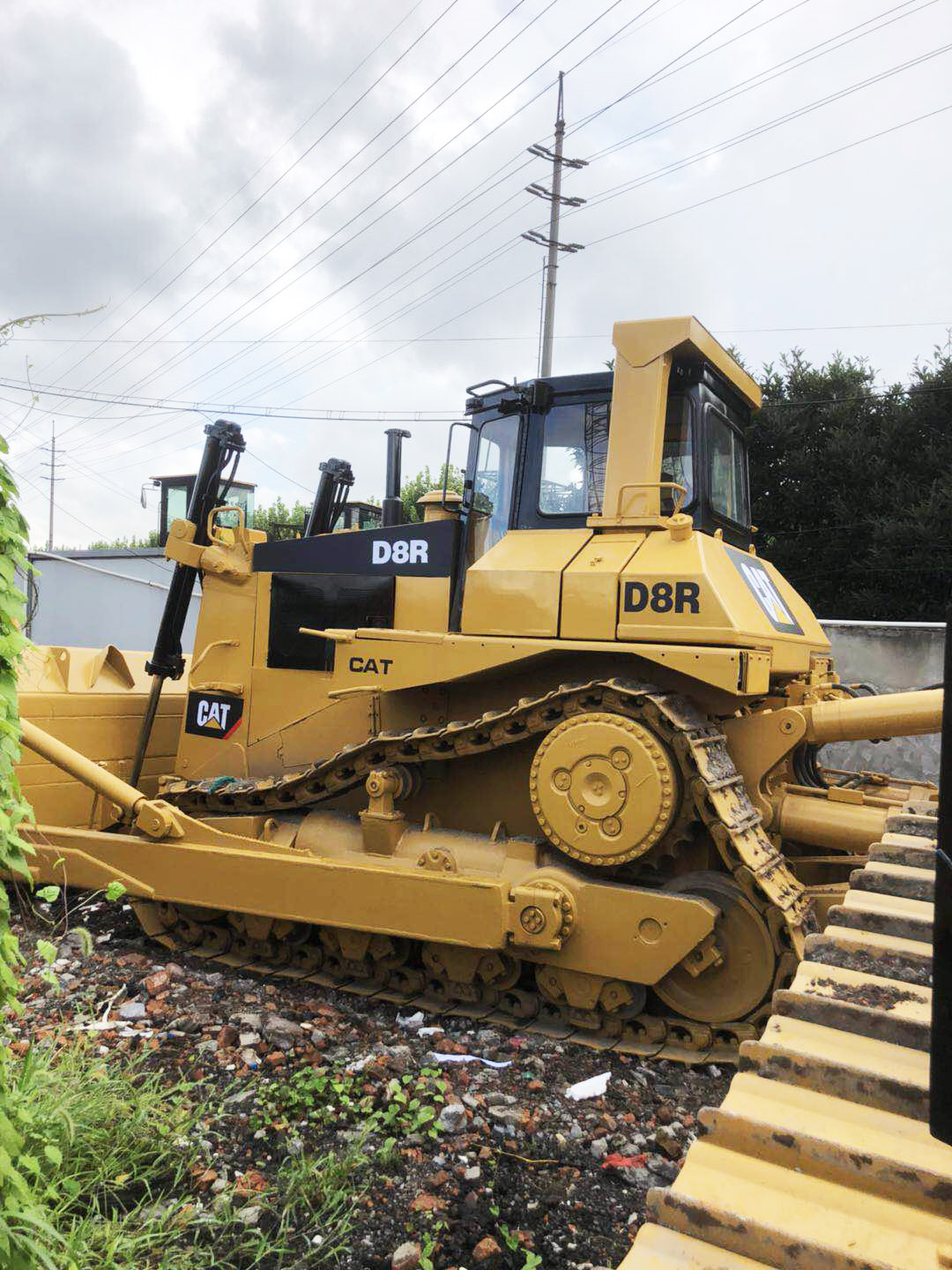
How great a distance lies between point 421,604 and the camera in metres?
5.36

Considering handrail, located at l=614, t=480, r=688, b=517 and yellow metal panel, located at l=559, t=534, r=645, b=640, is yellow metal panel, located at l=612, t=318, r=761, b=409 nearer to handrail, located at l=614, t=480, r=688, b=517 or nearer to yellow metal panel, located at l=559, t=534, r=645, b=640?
handrail, located at l=614, t=480, r=688, b=517

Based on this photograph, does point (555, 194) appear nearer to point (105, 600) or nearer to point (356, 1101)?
point (105, 600)

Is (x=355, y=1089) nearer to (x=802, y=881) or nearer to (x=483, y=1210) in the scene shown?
(x=483, y=1210)

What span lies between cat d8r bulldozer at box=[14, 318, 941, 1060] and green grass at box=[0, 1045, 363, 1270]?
4.93 ft

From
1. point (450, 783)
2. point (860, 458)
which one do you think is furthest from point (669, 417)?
point (860, 458)

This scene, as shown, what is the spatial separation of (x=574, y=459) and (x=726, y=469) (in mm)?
1011

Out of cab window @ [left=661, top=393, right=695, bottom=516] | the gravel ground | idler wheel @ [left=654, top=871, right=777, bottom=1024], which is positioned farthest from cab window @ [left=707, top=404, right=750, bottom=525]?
the gravel ground

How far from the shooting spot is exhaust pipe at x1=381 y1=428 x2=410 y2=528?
246 inches

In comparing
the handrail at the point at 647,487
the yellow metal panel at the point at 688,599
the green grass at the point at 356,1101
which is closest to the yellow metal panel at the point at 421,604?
the handrail at the point at 647,487

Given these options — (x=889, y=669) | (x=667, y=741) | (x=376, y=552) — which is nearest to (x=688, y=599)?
(x=667, y=741)

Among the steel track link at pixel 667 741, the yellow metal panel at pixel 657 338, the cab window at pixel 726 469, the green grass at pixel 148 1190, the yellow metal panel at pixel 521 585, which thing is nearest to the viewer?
the green grass at pixel 148 1190

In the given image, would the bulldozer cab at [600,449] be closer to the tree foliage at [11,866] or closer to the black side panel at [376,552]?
the black side panel at [376,552]

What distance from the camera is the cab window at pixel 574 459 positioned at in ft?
16.5

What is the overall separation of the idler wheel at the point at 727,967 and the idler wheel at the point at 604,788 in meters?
0.38
